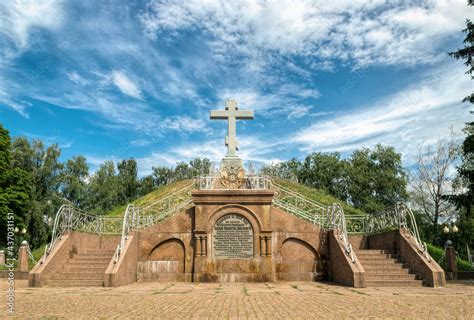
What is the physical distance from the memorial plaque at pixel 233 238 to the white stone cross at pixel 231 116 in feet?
13.9

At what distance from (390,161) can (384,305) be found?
49579mm

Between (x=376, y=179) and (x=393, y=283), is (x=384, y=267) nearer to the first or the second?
(x=393, y=283)

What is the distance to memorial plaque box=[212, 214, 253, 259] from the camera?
45.2 feet

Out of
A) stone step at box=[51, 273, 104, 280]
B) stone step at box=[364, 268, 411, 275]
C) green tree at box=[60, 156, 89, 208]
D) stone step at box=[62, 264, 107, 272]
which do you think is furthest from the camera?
green tree at box=[60, 156, 89, 208]

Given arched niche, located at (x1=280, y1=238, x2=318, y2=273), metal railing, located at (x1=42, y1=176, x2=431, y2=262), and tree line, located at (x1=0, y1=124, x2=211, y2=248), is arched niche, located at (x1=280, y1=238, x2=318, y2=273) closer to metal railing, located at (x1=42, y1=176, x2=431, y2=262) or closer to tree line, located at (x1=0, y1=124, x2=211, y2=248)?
metal railing, located at (x1=42, y1=176, x2=431, y2=262)

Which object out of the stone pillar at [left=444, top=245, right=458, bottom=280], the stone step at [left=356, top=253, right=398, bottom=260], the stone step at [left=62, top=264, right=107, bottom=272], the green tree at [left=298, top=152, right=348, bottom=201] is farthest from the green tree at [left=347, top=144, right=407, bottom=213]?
the stone step at [left=62, top=264, right=107, bottom=272]

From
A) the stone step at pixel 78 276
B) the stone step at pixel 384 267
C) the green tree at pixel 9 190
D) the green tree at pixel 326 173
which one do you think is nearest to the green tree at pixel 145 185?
the green tree at pixel 326 173

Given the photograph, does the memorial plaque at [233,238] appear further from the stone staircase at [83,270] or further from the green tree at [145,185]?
the green tree at [145,185]

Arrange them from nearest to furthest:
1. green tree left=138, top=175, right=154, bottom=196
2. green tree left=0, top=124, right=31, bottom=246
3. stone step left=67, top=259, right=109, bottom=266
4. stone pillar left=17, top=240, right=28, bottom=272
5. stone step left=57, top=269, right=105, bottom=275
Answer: stone step left=57, top=269, right=105, bottom=275, stone step left=67, top=259, right=109, bottom=266, stone pillar left=17, top=240, right=28, bottom=272, green tree left=0, top=124, right=31, bottom=246, green tree left=138, top=175, right=154, bottom=196

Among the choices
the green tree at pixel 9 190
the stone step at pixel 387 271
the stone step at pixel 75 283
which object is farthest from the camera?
the green tree at pixel 9 190

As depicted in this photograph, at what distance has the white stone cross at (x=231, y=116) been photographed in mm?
17172

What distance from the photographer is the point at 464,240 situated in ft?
125

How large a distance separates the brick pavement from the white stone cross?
813cm

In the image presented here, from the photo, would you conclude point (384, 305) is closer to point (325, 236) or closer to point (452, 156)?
point (325, 236)
